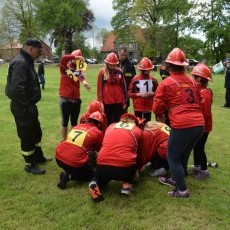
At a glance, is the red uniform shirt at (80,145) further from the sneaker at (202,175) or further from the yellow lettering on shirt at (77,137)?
the sneaker at (202,175)

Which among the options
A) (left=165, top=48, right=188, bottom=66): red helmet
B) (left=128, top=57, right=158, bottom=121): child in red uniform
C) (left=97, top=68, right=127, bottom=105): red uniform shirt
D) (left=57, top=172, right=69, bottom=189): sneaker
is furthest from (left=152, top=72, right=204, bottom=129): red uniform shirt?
(left=97, top=68, right=127, bottom=105): red uniform shirt

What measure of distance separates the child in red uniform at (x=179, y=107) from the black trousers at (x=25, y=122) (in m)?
2.16

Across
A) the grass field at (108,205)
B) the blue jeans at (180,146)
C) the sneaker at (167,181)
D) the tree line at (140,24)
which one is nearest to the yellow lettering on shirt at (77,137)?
the grass field at (108,205)

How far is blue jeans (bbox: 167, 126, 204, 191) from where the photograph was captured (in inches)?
208

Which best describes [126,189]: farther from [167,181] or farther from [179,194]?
[167,181]

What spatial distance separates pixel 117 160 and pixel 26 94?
1.99 metres

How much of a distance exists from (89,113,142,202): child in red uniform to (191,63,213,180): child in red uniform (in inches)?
48.0

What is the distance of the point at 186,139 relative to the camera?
5301 mm

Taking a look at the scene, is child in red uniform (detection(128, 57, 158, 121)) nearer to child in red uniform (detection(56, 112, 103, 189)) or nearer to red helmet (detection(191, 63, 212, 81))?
red helmet (detection(191, 63, 212, 81))

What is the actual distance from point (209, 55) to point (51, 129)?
4046cm

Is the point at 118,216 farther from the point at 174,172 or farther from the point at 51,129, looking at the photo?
the point at 51,129

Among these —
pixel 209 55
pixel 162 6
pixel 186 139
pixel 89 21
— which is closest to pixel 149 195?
pixel 186 139

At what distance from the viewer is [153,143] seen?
6219 mm

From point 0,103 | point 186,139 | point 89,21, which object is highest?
point 89,21
